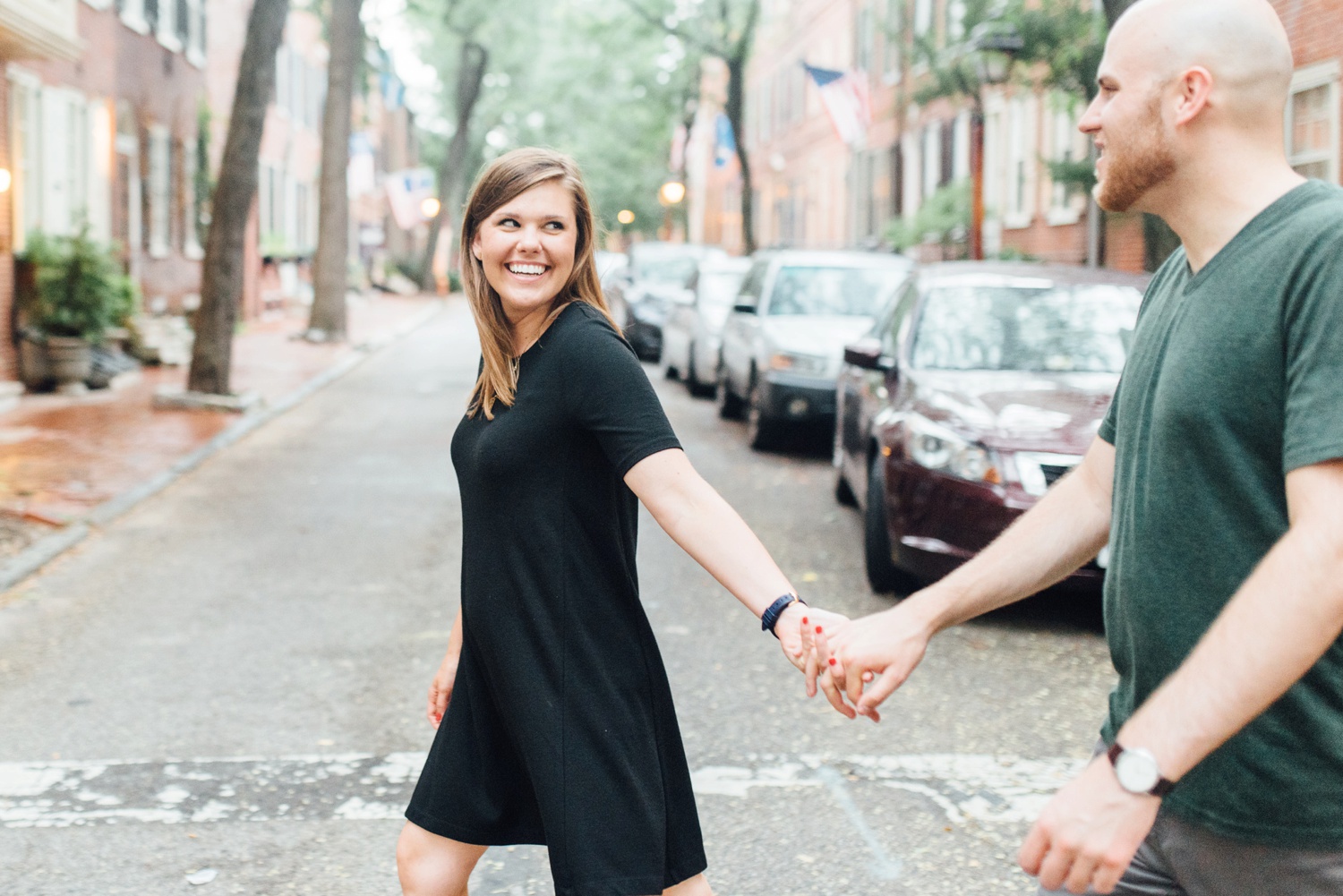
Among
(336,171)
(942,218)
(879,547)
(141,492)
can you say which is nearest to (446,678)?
(879,547)

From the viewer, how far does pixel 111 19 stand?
72.0 feet

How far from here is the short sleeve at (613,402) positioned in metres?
2.65

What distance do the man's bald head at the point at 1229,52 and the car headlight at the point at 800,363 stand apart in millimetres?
10672

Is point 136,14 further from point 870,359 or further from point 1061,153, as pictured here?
point 870,359

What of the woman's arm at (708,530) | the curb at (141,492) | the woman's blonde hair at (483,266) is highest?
the woman's blonde hair at (483,266)

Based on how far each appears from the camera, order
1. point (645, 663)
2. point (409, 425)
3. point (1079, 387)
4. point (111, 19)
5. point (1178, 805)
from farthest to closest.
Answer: point (111, 19), point (409, 425), point (1079, 387), point (645, 663), point (1178, 805)

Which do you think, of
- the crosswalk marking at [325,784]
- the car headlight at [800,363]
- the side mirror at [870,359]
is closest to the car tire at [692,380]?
the car headlight at [800,363]

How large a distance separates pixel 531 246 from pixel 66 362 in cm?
1596

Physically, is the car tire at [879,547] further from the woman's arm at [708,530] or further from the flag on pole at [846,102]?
the flag on pole at [846,102]

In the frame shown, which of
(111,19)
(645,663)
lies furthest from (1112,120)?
(111,19)

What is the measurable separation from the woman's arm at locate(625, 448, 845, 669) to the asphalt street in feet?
5.74

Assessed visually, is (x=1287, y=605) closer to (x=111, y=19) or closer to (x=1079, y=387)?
(x=1079, y=387)

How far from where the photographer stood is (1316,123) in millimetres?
15734

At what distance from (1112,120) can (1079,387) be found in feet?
18.6
